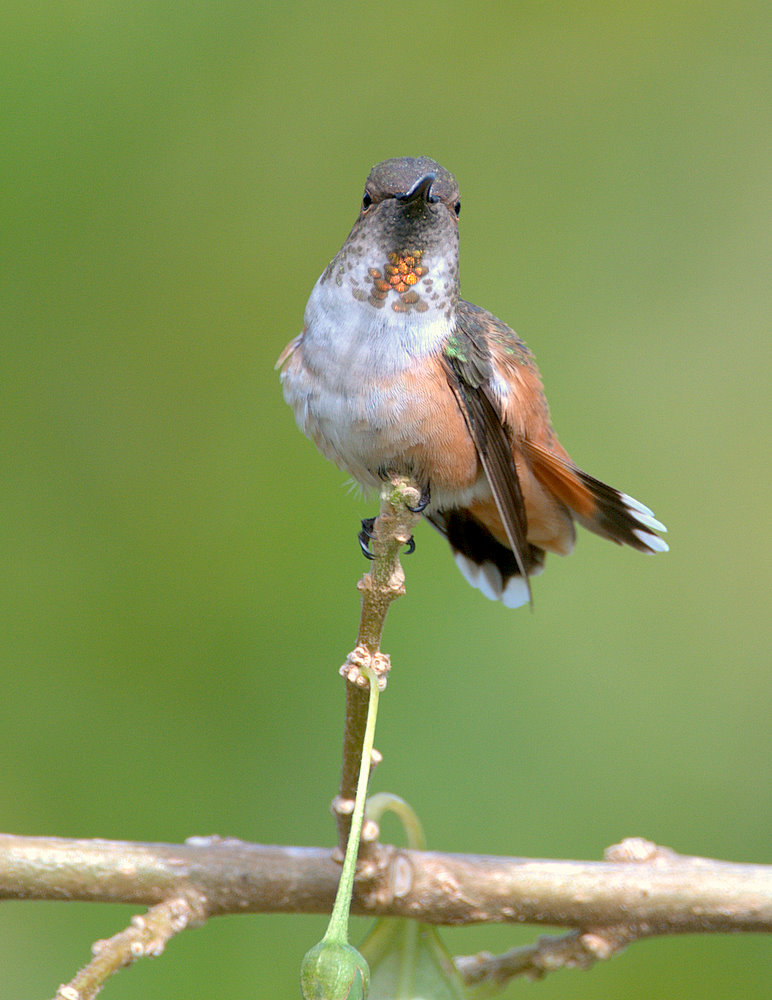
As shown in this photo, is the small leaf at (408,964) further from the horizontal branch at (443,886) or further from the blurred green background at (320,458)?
the blurred green background at (320,458)

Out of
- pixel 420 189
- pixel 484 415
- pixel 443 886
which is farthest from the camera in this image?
pixel 484 415

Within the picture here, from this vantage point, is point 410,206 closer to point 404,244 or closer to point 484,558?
point 404,244

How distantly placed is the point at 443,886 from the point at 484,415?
0.74m

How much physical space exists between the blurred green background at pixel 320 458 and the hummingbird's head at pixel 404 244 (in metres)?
1.21

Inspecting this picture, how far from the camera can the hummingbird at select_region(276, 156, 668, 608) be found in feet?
5.46

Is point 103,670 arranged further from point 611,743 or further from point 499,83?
point 499,83

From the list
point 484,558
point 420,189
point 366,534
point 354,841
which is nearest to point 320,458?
point 484,558

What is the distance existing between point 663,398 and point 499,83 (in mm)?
1095

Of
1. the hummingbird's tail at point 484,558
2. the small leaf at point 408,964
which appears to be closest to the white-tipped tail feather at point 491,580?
the hummingbird's tail at point 484,558

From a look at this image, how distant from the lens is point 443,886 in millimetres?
1413

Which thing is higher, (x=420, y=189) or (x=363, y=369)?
(x=420, y=189)

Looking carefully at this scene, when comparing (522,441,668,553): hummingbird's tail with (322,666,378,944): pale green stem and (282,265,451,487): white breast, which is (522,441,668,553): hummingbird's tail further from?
(322,666,378,944): pale green stem

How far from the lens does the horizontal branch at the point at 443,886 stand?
138 centimetres

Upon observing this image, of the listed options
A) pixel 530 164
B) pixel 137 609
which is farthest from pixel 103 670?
pixel 530 164
